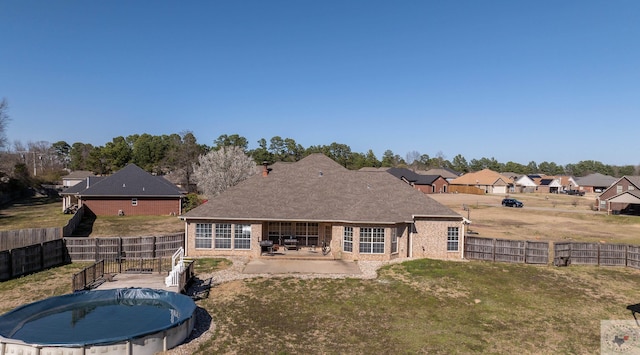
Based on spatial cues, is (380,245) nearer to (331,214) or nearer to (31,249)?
(331,214)

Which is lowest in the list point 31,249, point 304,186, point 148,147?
point 31,249

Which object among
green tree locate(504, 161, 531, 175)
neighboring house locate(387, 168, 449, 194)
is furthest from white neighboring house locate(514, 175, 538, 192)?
green tree locate(504, 161, 531, 175)

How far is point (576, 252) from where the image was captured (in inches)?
927

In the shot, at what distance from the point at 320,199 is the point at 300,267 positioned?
590 centimetres

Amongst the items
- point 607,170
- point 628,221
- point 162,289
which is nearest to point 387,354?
point 162,289

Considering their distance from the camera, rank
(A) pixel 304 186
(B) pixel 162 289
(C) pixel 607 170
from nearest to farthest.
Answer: (B) pixel 162 289 < (A) pixel 304 186 < (C) pixel 607 170

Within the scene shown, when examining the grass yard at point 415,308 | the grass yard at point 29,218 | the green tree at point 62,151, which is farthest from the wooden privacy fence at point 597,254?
the green tree at point 62,151

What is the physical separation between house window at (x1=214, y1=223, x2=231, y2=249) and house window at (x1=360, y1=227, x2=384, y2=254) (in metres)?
8.82

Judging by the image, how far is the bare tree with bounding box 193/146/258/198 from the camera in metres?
52.3

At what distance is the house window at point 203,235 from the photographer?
24.1 metres

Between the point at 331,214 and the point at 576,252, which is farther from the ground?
the point at 331,214

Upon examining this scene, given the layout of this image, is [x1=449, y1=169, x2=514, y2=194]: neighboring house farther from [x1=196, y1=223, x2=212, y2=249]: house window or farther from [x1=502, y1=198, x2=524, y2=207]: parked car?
[x1=196, y1=223, x2=212, y2=249]: house window

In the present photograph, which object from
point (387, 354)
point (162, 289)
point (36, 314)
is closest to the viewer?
point (387, 354)

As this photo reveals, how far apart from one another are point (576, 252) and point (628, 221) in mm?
29061
